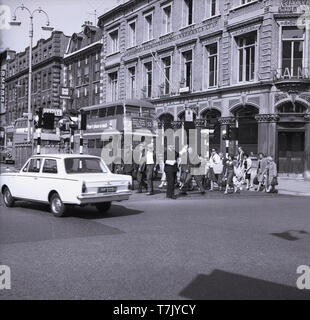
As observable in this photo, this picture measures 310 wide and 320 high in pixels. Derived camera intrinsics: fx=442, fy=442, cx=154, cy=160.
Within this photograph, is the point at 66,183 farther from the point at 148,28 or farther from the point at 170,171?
the point at 148,28

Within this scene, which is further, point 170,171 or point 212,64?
point 212,64

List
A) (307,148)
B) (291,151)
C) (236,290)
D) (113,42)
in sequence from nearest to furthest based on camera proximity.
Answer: (236,290) → (307,148) → (291,151) → (113,42)

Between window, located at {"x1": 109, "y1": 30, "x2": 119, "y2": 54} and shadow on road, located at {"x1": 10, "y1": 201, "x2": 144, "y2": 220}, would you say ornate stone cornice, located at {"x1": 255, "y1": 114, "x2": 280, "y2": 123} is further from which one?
window, located at {"x1": 109, "y1": 30, "x2": 119, "y2": 54}

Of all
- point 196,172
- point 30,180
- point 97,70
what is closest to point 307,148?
point 196,172

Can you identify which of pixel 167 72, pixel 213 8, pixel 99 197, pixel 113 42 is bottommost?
pixel 99 197

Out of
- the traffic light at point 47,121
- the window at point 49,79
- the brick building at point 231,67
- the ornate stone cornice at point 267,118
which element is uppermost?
the window at point 49,79

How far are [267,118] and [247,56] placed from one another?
459cm

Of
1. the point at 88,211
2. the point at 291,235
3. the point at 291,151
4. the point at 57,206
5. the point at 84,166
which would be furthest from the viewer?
the point at 291,151

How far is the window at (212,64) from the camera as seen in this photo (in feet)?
98.7

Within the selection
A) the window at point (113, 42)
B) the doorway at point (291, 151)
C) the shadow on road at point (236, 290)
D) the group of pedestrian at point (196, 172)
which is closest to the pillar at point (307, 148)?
the doorway at point (291, 151)

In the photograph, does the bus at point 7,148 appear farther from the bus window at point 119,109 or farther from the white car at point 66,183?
the white car at point 66,183

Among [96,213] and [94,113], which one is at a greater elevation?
[94,113]

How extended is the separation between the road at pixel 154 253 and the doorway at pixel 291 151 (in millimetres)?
14309

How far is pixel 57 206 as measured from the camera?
36.2 ft
